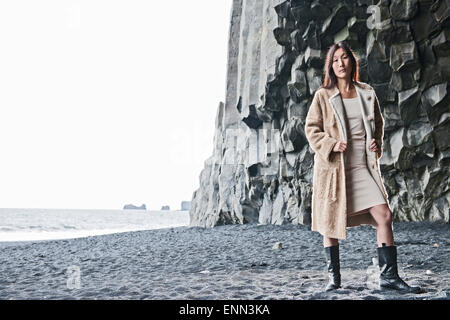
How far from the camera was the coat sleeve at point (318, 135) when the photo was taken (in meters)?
4.09

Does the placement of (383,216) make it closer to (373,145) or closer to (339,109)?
(373,145)

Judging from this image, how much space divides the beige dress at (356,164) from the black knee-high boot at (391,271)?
473 mm

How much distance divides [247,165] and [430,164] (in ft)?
30.0

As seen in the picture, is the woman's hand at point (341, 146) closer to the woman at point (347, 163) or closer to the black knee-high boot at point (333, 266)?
the woman at point (347, 163)

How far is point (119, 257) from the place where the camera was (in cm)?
859

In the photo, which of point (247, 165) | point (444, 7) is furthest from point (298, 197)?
point (444, 7)

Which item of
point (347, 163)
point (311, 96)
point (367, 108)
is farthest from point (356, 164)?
point (311, 96)

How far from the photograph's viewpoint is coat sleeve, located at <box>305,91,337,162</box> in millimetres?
4086

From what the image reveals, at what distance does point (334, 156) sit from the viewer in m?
4.14

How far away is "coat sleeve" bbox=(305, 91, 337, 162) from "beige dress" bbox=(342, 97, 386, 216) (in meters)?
0.21

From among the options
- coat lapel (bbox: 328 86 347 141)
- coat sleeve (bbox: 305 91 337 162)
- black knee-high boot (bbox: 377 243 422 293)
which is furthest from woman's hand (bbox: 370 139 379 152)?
black knee-high boot (bbox: 377 243 422 293)

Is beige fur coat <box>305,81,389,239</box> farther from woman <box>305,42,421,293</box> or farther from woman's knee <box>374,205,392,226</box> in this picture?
woman's knee <box>374,205,392,226</box>

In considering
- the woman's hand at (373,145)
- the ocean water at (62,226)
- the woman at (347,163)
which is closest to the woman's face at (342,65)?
the woman at (347,163)

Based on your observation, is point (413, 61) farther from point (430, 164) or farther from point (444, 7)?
point (430, 164)
